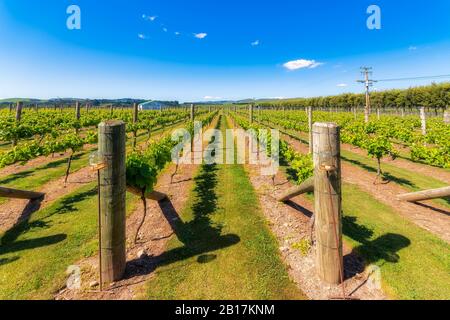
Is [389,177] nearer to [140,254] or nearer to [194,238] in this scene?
[194,238]

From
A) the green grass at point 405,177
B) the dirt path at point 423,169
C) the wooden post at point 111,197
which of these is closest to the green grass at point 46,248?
the wooden post at point 111,197

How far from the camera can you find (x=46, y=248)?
4.61 m

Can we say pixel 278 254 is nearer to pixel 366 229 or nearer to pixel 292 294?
pixel 292 294

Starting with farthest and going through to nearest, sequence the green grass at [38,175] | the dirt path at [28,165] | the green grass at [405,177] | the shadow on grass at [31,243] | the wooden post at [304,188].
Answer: the dirt path at [28,165]
the green grass at [405,177]
the green grass at [38,175]
the shadow on grass at [31,243]
the wooden post at [304,188]

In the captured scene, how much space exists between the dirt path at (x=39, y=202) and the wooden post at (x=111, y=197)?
329 cm

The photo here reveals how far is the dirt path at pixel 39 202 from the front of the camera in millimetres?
5871

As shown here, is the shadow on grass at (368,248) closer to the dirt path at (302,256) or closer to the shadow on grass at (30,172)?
the dirt path at (302,256)

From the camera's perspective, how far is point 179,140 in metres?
11.0

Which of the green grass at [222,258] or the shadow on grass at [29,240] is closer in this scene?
the green grass at [222,258]

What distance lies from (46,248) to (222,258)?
3.28m

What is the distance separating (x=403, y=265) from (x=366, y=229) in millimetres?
1309

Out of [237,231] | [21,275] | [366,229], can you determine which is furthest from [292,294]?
[21,275]

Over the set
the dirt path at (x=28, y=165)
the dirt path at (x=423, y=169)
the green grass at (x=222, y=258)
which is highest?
the dirt path at (x=28, y=165)
